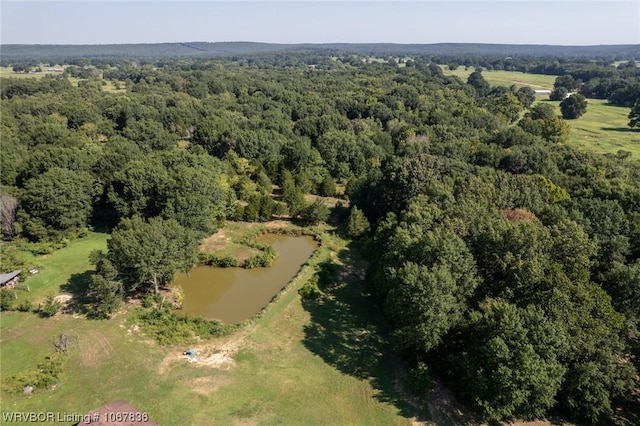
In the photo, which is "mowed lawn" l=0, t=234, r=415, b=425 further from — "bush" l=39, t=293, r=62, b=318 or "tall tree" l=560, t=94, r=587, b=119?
"tall tree" l=560, t=94, r=587, b=119

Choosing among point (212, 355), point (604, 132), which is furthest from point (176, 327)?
point (604, 132)

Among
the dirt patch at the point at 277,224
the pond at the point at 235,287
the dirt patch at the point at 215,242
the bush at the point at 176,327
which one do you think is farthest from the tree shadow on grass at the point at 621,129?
the bush at the point at 176,327

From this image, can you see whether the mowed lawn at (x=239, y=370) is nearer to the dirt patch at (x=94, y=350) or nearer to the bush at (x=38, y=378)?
the dirt patch at (x=94, y=350)

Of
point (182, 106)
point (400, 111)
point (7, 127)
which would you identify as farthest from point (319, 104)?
point (7, 127)

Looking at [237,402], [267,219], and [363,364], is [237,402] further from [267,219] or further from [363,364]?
[267,219]

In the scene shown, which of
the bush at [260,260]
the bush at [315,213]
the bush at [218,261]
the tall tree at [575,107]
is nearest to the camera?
the bush at [218,261]

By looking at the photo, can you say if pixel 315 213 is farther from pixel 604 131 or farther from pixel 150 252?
pixel 604 131
